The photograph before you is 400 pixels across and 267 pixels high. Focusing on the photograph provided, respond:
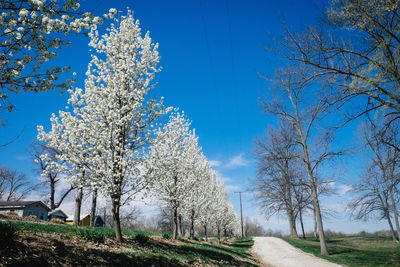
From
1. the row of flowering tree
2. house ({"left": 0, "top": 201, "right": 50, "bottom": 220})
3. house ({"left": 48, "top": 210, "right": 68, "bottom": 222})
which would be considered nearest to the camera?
the row of flowering tree

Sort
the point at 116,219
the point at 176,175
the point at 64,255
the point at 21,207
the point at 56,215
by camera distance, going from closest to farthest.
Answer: the point at 64,255, the point at 116,219, the point at 176,175, the point at 21,207, the point at 56,215

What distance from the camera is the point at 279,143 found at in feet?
79.7

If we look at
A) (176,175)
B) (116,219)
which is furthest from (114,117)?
(176,175)

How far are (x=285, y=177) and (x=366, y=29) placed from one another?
20.7 m

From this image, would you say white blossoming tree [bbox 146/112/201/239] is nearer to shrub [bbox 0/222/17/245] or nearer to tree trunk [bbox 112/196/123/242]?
tree trunk [bbox 112/196/123/242]

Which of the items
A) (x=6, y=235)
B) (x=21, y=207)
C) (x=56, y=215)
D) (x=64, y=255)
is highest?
(x=21, y=207)

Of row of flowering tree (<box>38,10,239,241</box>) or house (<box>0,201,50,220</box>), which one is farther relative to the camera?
house (<box>0,201,50,220</box>)

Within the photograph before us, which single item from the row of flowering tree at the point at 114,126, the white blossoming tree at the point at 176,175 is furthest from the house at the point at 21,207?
the row of flowering tree at the point at 114,126

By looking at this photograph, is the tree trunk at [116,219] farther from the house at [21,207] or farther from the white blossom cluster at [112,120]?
the house at [21,207]

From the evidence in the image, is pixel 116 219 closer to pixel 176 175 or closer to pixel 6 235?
pixel 6 235

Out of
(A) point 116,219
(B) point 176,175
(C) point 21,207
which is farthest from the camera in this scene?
(C) point 21,207

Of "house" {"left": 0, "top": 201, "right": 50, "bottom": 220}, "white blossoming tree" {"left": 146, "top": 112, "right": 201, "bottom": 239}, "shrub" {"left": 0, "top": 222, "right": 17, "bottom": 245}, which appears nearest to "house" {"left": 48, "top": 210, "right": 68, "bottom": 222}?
"house" {"left": 0, "top": 201, "right": 50, "bottom": 220}

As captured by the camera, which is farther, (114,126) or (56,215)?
(56,215)

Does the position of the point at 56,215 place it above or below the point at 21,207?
below
